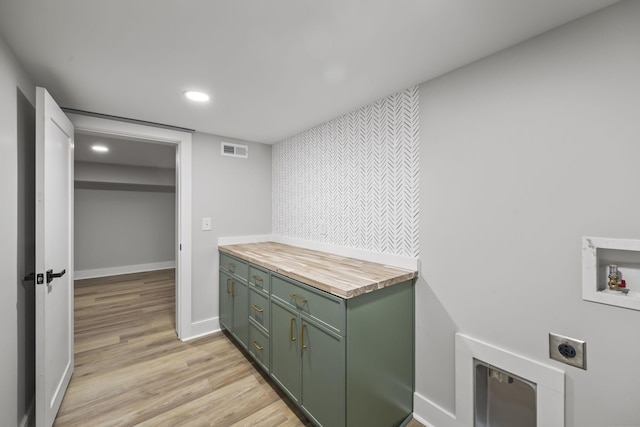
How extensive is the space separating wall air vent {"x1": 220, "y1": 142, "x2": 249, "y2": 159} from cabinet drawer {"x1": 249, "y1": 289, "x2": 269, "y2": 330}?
1.60m

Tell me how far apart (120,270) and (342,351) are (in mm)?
5786

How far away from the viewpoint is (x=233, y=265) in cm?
256

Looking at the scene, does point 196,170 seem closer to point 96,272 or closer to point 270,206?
point 270,206

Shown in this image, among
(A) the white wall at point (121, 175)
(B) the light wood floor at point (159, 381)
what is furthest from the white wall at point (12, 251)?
(A) the white wall at point (121, 175)

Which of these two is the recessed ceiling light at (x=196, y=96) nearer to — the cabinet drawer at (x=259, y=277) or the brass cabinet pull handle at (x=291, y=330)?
the cabinet drawer at (x=259, y=277)

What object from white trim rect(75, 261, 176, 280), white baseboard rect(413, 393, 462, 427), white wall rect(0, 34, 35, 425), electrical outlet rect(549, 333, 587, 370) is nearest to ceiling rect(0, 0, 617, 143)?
white wall rect(0, 34, 35, 425)

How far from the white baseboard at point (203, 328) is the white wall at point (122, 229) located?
3.74 m

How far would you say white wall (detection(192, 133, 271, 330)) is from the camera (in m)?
2.78

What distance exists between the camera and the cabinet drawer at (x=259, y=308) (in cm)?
199

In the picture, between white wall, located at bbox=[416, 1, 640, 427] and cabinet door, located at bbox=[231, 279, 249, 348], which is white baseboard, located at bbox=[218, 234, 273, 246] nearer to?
cabinet door, located at bbox=[231, 279, 249, 348]

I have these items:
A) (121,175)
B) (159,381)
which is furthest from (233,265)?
(121,175)

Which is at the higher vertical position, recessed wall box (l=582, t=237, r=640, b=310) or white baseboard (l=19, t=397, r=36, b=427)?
recessed wall box (l=582, t=237, r=640, b=310)

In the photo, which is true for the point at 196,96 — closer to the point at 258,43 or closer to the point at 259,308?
the point at 258,43

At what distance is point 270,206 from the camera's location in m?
3.34
